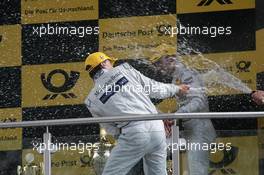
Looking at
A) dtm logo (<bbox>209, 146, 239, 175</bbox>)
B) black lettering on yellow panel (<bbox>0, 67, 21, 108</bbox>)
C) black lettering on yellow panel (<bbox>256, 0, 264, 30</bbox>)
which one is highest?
black lettering on yellow panel (<bbox>256, 0, 264, 30</bbox>)

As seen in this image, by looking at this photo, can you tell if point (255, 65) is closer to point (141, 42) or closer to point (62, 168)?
point (141, 42)

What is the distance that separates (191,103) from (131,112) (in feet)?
2.30

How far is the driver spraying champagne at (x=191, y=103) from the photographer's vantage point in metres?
4.27

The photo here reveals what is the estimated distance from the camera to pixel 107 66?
5.15m

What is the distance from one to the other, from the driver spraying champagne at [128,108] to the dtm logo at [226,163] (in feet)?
0.81

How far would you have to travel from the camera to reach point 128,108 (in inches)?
184

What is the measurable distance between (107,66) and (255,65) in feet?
3.21

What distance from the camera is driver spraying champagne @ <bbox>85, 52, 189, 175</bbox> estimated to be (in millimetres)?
4328

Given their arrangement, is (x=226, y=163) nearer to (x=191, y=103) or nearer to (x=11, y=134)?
(x=191, y=103)

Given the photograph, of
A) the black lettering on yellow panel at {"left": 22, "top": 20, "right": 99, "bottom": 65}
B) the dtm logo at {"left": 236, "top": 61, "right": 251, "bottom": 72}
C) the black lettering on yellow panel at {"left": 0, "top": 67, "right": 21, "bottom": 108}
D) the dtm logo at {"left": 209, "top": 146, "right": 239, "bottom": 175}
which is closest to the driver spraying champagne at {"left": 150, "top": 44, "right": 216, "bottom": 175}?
the dtm logo at {"left": 209, "top": 146, "right": 239, "bottom": 175}

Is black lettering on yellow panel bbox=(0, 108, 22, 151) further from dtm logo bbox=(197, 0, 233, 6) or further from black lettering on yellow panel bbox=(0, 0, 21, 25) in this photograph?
dtm logo bbox=(197, 0, 233, 6)

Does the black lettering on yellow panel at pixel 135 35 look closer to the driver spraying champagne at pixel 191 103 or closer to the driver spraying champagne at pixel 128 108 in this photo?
the driver spraying champagne at pixel 191 103

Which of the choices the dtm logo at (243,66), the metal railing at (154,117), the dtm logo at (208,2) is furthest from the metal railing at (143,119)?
the dtm logo at (208,2)

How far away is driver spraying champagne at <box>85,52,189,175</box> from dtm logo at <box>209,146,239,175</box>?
0.25 metres
